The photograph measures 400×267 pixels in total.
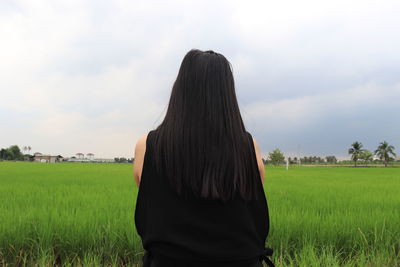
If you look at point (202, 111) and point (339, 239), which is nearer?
point (202, 111)

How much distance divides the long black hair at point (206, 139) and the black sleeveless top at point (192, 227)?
0.04 m

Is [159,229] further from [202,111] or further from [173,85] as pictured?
[173,85]

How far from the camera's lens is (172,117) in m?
1.21

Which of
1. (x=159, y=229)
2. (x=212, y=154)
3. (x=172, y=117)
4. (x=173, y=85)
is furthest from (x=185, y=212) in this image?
(x=173, y=85)

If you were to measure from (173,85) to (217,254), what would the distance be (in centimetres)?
70

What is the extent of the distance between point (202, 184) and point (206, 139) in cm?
17

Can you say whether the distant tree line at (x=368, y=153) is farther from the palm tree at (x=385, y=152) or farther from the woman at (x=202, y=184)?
the woman at (x=202, y=184)

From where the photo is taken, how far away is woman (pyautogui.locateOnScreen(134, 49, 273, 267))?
1.11 meters

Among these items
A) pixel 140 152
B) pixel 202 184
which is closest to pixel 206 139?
pixel 202 184

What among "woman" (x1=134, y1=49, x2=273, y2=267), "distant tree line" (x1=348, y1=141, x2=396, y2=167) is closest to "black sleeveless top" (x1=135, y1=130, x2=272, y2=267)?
"woman" (x1=134, y1=49, x2=273, y2=267)

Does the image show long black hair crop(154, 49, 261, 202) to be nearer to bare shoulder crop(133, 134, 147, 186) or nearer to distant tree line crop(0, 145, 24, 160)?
bare shoulder crop(133, 134, 147, 186)

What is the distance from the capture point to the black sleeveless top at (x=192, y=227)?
3.62 feet

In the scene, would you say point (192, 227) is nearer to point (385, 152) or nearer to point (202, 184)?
Answer: point (202, 184)

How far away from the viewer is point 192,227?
1100 millimetres
